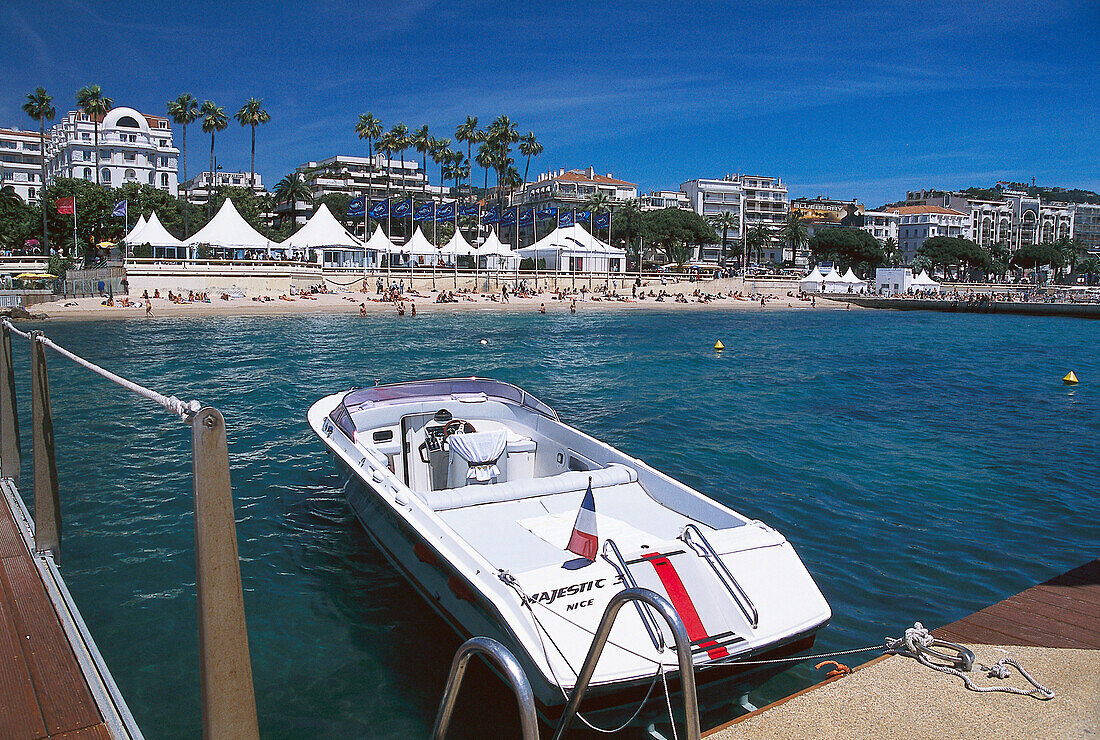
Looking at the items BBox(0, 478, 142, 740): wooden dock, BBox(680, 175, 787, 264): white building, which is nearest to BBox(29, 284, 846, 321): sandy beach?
BBox(0, 478, 142, 740): wooden dock

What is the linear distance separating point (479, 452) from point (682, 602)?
3.83 m

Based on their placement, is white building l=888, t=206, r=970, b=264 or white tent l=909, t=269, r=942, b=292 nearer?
white tent l=909, t=269, r=942, b=292

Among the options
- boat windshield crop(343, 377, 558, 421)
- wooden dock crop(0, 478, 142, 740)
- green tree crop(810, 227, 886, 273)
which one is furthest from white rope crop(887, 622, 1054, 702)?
green tree crop(810, 227, 886, 273)

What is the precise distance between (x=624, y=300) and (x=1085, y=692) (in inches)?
2607

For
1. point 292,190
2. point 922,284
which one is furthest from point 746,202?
point 292,190

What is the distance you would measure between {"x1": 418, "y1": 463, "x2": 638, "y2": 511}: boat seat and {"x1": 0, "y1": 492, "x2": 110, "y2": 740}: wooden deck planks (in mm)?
3289

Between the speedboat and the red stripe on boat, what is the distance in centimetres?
1

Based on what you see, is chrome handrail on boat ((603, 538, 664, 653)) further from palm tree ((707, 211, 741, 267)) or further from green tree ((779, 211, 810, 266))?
green tree ((779, 211, 810, 266))

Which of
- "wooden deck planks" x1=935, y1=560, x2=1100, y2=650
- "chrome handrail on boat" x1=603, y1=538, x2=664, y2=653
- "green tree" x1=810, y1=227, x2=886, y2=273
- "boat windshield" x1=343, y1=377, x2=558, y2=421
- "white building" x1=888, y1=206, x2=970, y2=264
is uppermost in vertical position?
"white building" x1=888, y1=206, x2=970, y2=264

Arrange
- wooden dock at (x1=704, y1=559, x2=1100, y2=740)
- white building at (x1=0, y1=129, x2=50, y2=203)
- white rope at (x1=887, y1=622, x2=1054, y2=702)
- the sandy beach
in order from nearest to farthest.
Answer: wooden dock at (x1=704, y1=559, x2=1100, y2=740) → white rope at (x1=887, y1=622, x2=1054, y2=702) → the sandy beach → white building at (x1=0, y1=129, x2=50, y2=203)

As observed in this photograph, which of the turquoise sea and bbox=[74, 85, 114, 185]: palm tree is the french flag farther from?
bbox=[74, 85, 114, 185]: palm tree

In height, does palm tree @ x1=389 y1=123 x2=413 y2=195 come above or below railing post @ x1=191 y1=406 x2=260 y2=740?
above

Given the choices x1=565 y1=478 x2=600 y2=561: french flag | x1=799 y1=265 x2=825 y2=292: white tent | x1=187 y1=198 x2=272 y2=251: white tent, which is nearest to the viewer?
x1=565 y1=478 x2=600 y2=561: french flag

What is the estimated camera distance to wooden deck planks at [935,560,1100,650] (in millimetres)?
6121
